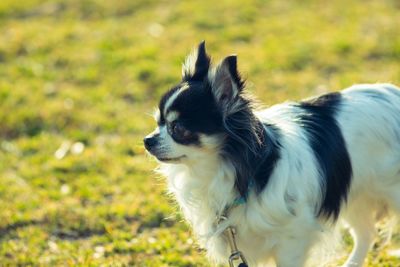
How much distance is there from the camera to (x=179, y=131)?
3.40m

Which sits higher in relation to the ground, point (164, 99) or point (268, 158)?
point (164, 99)

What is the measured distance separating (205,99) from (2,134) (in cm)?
376

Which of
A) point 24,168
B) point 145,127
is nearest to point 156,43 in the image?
point 145,127

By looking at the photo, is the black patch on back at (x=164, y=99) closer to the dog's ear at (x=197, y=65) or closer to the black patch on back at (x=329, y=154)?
the dog's ear at (x=197, y=65)

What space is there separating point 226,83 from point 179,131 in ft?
1.11

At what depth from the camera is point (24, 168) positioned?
5.88 m

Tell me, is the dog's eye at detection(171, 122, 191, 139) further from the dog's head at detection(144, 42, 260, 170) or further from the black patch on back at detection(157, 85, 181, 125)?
the black patch on back at detection(157, 85, 181, 125)

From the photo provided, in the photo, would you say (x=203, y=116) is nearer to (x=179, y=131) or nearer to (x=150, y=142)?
(x=179, y=131)

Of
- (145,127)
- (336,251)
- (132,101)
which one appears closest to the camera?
(336,251)

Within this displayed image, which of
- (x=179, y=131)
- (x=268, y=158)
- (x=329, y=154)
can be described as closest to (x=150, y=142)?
(x=179, y=131)

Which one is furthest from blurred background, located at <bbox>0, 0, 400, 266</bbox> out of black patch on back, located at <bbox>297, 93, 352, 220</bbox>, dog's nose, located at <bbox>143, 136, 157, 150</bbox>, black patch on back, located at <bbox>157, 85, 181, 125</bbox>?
dog's nose, located at <bbox>143, 136, 157, 150</bbox>

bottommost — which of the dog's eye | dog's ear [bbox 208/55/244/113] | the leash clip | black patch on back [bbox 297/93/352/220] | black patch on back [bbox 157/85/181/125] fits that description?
the leash clip

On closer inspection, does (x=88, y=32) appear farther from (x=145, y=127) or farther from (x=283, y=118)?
(x=283, y=118)

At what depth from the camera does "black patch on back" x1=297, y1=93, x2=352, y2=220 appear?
3551mm
